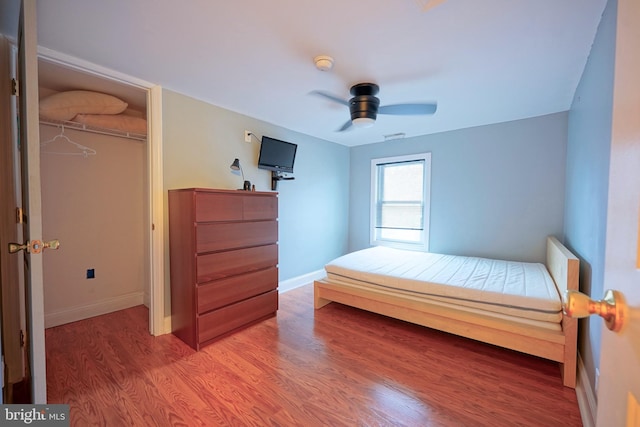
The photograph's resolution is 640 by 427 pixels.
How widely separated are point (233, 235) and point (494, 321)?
7.46 feet

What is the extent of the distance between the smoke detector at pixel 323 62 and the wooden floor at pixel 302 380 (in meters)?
2.20

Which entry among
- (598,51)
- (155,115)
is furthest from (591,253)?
(155,115)

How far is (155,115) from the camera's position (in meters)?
2.29

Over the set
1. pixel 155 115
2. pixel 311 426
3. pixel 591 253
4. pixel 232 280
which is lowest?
pixel 311 426

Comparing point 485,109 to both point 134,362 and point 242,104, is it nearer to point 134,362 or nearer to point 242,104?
point 242,104

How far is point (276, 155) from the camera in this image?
3.18 m

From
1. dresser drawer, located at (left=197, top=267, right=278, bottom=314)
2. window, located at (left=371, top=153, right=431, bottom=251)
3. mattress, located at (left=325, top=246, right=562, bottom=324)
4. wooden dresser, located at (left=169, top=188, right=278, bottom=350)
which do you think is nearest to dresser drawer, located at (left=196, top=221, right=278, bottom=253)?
wooden dresser, located at (left=169, top=188, right=278, bottom=350)

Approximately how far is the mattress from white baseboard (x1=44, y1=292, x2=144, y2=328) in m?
2.31

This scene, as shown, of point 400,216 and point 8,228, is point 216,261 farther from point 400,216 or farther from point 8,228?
point 400,216

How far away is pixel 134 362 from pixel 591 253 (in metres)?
3.25

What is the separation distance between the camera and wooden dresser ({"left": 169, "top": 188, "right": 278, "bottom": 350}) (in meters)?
2.13

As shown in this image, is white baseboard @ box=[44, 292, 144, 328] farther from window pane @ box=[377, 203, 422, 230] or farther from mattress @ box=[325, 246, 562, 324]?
window pane @ box=[377, 203, 422, 230]

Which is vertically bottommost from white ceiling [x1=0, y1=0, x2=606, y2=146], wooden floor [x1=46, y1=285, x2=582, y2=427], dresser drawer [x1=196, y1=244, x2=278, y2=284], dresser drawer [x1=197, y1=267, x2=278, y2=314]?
wooden floor [x1=46, y1=285, x2=582, y2=427]

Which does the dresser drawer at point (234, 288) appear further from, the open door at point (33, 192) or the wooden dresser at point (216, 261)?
the open door at point (33, 192)
